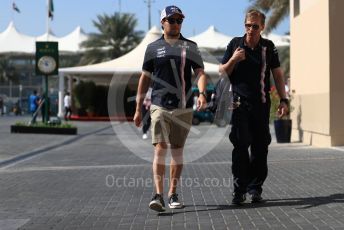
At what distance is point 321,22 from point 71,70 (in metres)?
27.6

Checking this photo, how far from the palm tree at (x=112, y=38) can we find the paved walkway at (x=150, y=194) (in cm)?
4594

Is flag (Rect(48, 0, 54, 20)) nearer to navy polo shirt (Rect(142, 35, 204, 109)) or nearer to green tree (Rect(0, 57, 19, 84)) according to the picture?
navy polo shirt (Rect(142, 35, 204, 109))

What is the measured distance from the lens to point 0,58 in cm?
8050

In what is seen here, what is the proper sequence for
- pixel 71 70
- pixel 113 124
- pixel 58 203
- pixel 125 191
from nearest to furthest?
1. pixel 58 203
2. pixel 125 191
3. pixel 113 124
4. pixel 71 70

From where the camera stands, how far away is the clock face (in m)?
25.3

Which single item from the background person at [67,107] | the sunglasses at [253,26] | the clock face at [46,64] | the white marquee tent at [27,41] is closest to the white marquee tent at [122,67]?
the background person at [67,107]

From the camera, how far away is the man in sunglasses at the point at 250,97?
653 centimetres

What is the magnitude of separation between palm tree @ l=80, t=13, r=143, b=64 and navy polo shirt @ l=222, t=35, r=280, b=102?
170 ft

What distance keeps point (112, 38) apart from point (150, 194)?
51.6 metres

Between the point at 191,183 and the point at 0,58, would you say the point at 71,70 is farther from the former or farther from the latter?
the point at 0,58

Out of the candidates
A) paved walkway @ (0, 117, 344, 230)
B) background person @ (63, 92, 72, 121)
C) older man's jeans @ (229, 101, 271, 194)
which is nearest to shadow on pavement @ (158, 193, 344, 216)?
paved walkway @ (0, 117, 344, 230)

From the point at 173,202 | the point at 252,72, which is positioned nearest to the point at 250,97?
the point at 252,72

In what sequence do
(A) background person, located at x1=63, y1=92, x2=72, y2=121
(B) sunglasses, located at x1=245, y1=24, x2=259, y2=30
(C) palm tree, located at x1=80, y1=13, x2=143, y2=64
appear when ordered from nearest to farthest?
(B) sunglasses, located at x1=245, y1=24, x2=259, y2=30 → (A) background person, located at x1=63, y1=92, x2=72, y2=121 → (C) palm tree, located at x1=80, y1=13, x2=143, y2=64

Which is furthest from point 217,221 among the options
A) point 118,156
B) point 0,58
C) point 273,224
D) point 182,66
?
point 0,58
